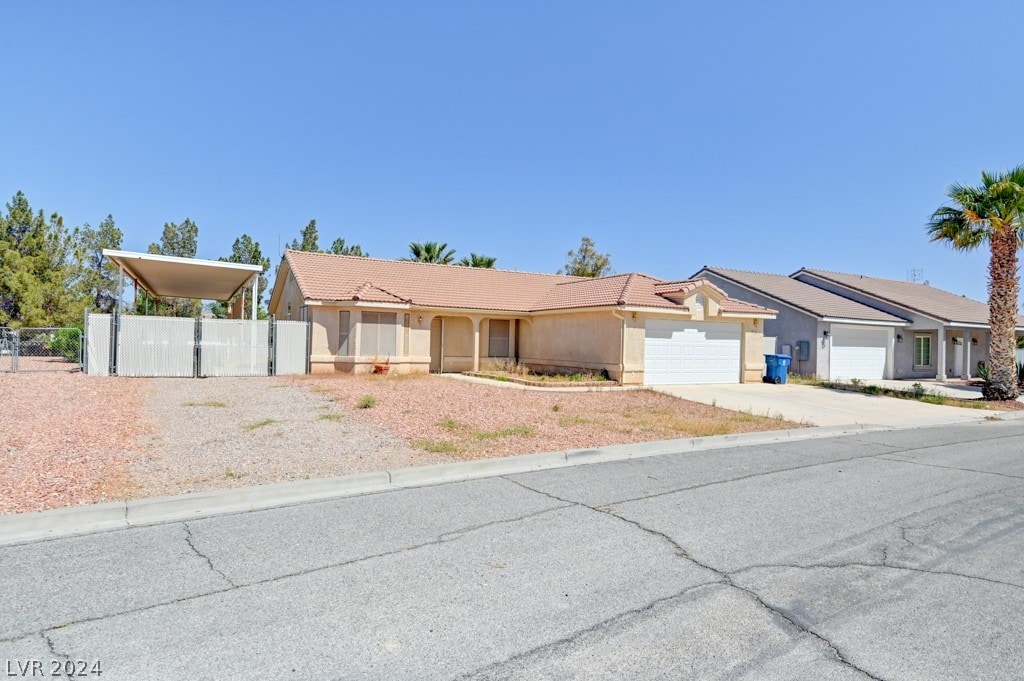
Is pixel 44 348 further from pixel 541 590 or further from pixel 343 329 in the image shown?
pixel 541 590

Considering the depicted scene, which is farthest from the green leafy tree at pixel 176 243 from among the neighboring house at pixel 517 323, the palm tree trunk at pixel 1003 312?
the palm tree trunk at pixel 1003 312

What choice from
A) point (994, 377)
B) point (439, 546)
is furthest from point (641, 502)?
point (994, 377)

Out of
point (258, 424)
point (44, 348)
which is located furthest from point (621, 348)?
point (44, 348)

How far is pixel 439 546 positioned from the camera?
525cm

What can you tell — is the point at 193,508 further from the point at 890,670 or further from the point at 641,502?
the point at 890,670

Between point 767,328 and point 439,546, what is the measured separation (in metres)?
26.9

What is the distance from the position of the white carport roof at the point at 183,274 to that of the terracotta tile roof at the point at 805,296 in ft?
73.3

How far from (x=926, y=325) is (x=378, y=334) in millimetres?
25510

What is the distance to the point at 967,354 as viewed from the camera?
30750 millimetres

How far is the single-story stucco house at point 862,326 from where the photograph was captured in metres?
27.0

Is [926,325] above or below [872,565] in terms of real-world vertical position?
above

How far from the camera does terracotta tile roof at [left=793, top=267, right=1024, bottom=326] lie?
2990 cm

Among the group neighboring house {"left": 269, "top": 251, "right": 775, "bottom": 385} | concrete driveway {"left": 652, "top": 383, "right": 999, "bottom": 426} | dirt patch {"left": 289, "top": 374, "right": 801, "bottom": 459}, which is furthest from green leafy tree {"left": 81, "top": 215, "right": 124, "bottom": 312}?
concrete driveway {"left": 652, "top": 383, "right": 999, "bottom": 426}

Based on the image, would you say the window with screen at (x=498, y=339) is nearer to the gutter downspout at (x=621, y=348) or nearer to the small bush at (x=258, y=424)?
the gutter downspout at (x=621, y=348)
